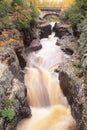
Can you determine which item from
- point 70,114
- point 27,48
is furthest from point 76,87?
point 27,48

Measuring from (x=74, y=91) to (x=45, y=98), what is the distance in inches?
111

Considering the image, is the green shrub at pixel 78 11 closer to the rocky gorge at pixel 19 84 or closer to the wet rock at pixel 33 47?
the wet rock at pixel 33 47

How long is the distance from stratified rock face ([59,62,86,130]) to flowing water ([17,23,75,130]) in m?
0.63

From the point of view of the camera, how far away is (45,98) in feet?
55.1

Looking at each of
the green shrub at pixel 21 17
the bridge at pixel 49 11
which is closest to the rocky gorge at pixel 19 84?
the green shrub at pixel 21 17

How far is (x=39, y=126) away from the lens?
1377 centimetres

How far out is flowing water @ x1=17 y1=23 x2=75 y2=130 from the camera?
13969 millimetres

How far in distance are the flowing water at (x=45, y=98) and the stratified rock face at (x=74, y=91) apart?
63cm

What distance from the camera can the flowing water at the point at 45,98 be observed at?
1397 cm

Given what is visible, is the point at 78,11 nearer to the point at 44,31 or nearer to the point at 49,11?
the point at 44,31

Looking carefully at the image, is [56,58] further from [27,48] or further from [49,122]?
[49,122]

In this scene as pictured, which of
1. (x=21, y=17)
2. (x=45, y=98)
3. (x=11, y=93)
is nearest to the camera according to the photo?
(x=11, y=93)

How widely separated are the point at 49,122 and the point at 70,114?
1568mm

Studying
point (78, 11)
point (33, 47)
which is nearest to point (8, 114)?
point (33, 47)
